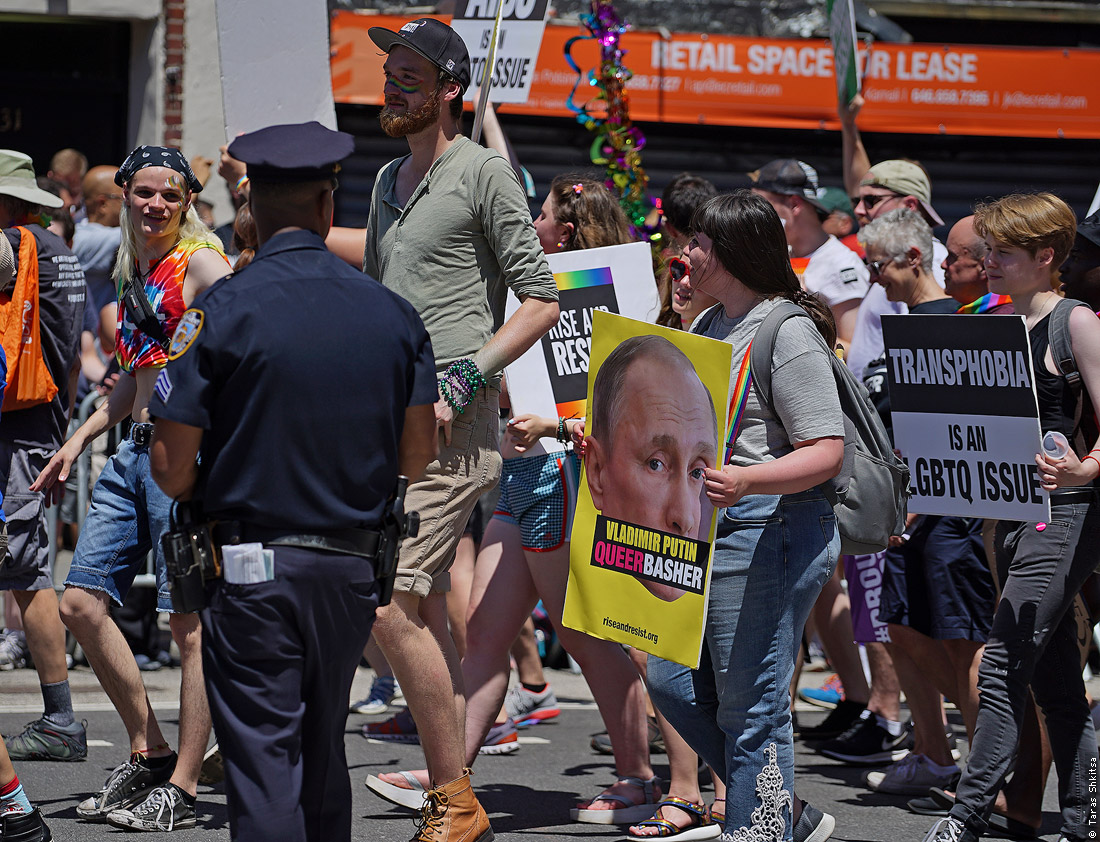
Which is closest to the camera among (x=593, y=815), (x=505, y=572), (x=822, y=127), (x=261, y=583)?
(x=261, y=583)

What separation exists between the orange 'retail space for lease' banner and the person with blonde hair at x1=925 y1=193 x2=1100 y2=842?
769 centimetres

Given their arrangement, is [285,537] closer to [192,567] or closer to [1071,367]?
[192,567]

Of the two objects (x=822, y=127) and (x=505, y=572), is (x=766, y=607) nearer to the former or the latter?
(x=505, y=572)

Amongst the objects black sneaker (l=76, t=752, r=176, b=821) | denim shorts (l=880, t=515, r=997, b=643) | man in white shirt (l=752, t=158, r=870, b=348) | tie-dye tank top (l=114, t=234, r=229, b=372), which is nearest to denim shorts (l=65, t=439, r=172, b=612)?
tie-dye tank top (l=114, t=234, r=229, b=372)

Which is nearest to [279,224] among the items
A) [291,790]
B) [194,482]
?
[194,482]

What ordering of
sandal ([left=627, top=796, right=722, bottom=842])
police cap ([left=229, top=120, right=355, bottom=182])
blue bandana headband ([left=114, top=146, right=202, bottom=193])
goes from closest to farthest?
police cap ([left=229, top=120, right=355, bottom=182]) < sandal ([left=627, top=796, right=722, bottom=842]) < blue bandana headband ([left=114, top=146, right=202, bottom=193])

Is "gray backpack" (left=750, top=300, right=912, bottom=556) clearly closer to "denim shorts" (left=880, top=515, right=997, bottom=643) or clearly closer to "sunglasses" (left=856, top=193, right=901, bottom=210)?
"denim shorts" (left=880, top=515, right=997, bottom=643)

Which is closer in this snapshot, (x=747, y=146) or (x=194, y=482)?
(x=194, y=482)

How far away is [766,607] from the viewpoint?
4.02 m

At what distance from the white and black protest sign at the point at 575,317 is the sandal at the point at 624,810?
1245mm

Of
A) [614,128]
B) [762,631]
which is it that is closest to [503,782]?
[762,631]

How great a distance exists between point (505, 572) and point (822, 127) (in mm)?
8459

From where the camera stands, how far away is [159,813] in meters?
4.80

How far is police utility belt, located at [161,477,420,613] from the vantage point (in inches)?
124
